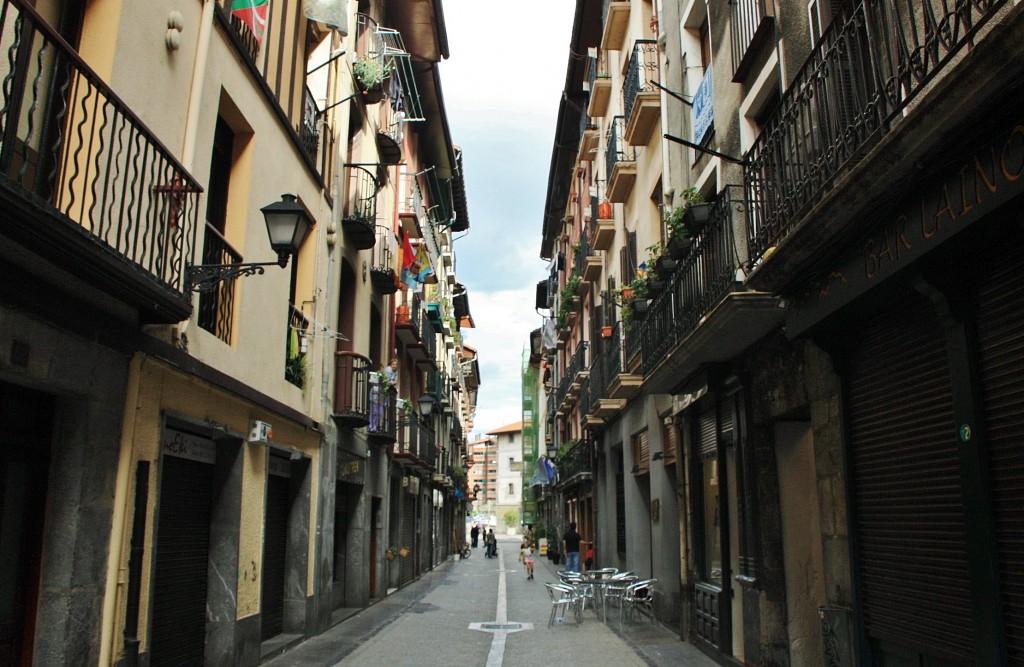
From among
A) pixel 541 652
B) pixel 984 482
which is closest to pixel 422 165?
pixel 541 652

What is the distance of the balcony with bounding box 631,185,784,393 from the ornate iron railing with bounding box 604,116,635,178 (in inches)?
274

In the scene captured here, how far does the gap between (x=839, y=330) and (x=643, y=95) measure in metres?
8.35

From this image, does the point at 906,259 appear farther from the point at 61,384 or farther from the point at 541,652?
the point at 541,652

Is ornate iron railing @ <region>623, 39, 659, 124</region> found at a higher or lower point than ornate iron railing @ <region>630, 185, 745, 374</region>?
higher

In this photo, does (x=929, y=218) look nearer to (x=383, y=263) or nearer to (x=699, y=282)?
(x=699, y=282)

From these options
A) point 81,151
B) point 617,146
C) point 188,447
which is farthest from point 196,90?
point 617,146

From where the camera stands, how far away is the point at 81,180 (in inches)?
241

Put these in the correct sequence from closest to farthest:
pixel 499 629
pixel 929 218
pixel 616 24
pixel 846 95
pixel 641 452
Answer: pixel 929 218, pixel 846 95, pixel 499 629, pixel 641 452, pixel 616 24

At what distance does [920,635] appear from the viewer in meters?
5.96

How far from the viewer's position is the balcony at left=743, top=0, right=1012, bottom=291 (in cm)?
464

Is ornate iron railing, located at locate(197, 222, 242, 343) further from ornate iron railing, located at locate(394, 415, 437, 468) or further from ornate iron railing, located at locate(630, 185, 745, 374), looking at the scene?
ornate iron railing, located at locate(394, 415, 437, 468)

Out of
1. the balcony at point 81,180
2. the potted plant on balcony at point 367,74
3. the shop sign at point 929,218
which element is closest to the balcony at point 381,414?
the potted plant on balcony at point 367,74

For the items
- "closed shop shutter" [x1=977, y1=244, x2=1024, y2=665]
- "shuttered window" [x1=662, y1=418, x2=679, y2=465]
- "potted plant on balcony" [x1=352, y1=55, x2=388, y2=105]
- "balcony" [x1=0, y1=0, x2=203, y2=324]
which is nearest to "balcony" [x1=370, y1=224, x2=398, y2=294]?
"potted plant on balcony" [x1=352, y1=55, x2=388, y2=105]

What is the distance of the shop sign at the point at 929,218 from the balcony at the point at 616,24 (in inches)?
520
